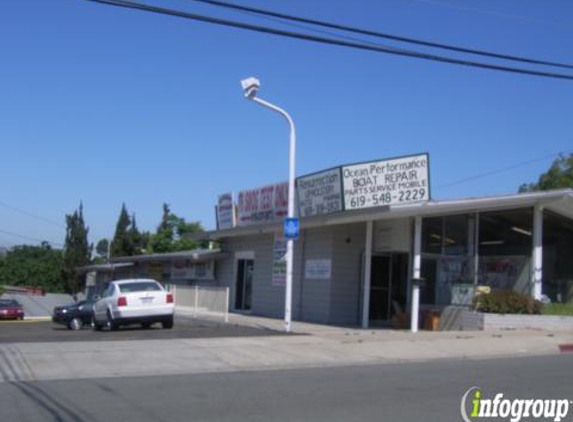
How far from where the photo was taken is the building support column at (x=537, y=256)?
72.3ft

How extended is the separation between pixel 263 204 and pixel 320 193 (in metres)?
4.80

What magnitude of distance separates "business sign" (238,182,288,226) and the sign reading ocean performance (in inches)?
175

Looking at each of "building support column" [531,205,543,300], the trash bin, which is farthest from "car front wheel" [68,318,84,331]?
"building support column" [531,205,543,300]

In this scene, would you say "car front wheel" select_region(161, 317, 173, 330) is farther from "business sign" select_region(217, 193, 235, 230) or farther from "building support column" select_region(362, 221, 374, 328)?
"business sign" select_region(217, 193, 235, 230)

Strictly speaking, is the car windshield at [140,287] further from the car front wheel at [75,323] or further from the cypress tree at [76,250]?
the cypress tree at [76,250]

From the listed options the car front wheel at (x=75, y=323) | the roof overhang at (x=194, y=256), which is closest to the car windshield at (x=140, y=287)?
the car front wheel at (x=75, y=323)

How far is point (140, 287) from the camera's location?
22.8m

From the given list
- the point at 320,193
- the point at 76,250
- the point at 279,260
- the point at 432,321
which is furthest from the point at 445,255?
the point at 76,250

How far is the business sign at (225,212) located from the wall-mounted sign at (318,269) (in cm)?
606

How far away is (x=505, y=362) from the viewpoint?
48.2 feet

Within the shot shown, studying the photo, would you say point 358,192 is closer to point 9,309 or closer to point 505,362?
point 505,362

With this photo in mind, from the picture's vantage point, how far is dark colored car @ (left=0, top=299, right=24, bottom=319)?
4500cm

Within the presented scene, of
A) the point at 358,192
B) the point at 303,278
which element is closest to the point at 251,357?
the point at 358,192

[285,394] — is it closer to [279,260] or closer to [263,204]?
[279,260]
